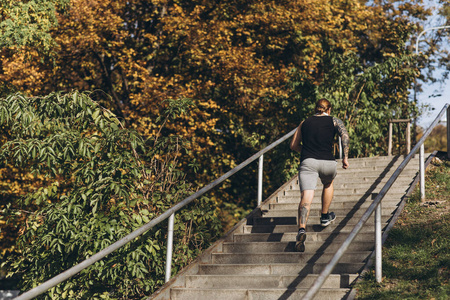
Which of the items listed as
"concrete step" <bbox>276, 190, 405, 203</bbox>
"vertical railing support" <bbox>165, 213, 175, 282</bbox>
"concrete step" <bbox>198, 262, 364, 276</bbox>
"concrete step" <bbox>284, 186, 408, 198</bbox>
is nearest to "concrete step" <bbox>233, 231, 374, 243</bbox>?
"concrete step" <bbox>198, 262, 364, 276</bbox>

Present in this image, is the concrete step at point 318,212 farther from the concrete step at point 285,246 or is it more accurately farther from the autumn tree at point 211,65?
the autumn tree at point 211,65

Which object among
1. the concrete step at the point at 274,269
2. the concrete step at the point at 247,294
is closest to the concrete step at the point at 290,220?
the concrete step at the point at 274,269

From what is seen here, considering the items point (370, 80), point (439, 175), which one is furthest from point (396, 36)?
point (439, 175)

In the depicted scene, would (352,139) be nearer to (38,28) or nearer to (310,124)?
(310,124)

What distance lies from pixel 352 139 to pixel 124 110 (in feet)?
22.9

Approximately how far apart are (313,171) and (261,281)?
1.47 meters

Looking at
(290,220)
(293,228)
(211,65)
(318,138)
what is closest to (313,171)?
(318,138)

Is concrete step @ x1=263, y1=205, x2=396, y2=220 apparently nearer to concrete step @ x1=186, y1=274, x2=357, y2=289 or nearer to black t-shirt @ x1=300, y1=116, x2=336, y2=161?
black t-shirt @ x1=300, y1=116, x2=336, y2=161

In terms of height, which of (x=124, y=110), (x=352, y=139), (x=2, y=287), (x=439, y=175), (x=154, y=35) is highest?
(x=154, y=35)

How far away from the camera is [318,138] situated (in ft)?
23.2

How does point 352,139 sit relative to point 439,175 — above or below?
above

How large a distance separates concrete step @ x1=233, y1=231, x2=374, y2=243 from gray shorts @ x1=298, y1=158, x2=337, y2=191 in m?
0.73

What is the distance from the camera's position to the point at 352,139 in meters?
12.9

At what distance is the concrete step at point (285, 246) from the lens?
6.82 m
